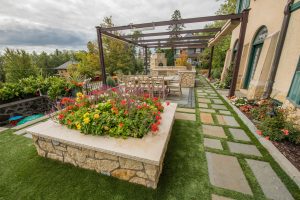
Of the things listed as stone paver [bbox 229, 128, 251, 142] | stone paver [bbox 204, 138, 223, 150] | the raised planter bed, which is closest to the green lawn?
the raised planter bed

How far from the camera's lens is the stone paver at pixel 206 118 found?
11.3 ft

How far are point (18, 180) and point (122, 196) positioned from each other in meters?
1.57

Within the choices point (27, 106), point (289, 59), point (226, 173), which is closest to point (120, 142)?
point (226, 173)

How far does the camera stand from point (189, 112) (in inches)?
160

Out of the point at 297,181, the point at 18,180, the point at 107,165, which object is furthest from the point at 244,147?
the point at 18,180

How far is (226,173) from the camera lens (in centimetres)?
183

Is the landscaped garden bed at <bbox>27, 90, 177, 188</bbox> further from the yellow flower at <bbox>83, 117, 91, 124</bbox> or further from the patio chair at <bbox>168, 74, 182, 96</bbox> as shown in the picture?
the patio chair at <bbox>168, 74, 182, 96</bbox>

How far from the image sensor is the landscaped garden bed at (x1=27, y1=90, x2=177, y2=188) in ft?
5.22

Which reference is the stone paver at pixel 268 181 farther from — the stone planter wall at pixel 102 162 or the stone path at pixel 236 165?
the stone planter wall at pixel 102 162

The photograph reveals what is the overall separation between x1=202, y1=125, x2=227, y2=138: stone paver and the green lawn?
692mm

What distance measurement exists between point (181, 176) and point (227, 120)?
250 cm

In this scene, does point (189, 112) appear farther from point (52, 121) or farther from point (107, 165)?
point (52, 121)

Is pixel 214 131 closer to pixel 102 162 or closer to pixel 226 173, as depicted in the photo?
pixel 226 173

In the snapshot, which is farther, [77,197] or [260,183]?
[260,183]
